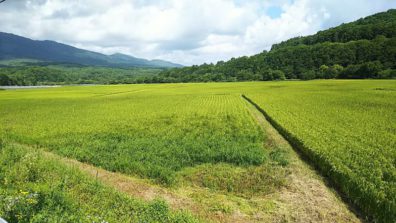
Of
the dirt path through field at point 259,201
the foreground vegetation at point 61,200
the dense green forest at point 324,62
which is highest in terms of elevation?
the dense green forest at point 324,62

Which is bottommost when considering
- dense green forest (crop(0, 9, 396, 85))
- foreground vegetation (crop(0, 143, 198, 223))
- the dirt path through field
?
the dirt path through field

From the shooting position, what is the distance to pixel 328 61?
140 m

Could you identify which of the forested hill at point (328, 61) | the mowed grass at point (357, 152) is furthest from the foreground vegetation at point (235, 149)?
the forested hill at point (328, 61)

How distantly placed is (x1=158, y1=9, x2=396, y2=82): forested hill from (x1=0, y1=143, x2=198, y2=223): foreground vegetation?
11485 cm

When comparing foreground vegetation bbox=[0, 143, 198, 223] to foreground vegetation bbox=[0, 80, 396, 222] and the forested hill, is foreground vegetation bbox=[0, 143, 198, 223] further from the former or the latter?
the forested hill

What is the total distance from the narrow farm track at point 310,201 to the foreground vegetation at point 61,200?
13.0ft

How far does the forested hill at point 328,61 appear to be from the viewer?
380 feet

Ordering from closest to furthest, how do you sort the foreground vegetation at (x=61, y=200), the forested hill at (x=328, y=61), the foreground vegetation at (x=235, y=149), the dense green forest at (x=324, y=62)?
1. the foreground vegetation at (x=61, y=200)
2. the foreground vegetation at (x=235, y=149)
3. the forested hill at (x=328, y=61)
4. the dense green forest at (x=324, y=62)

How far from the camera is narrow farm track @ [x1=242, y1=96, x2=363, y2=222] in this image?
975cm

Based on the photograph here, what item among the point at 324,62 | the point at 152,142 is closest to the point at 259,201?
the point at 152,142

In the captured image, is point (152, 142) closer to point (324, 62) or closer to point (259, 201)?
point (259, 201)

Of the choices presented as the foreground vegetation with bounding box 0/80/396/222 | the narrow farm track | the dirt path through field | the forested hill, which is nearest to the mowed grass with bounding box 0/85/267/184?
the foreground vegetation with bounding box 0/80/396/222

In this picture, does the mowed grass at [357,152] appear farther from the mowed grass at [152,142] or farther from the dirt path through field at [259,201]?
the mowed grass at [152,142]

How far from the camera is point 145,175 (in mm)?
13820
